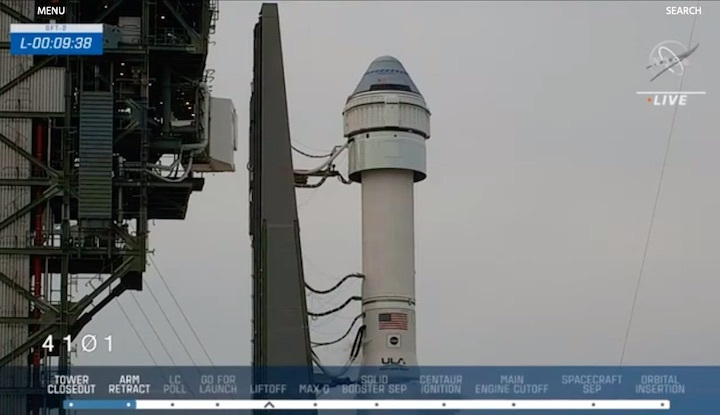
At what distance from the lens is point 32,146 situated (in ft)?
95.3

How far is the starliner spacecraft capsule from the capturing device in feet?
91.9

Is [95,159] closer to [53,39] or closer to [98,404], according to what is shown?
[53,39]

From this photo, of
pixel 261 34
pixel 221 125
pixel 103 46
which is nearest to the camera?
pixel 261 34

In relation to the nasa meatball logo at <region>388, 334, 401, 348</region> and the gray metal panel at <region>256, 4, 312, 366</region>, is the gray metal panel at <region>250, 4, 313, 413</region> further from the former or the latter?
the nasa meatball logo at <region>388, 334, 401, 348</region>

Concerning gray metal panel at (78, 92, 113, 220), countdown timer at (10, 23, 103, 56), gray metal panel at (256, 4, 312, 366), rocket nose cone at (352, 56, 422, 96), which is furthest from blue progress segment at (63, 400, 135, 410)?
rocket nose cone at (352, 56, 422, 96)

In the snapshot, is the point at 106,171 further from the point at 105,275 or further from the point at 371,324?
the point at 371,324

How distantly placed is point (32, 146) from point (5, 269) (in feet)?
7.29

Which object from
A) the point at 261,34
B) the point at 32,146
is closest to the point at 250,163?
the point at 261,34

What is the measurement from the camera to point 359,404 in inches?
854

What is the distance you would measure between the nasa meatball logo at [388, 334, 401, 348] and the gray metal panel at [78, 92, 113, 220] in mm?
5261

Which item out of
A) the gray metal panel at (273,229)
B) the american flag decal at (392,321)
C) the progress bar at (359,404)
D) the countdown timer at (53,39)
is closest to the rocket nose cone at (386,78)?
the gray metal panel at (273,229)

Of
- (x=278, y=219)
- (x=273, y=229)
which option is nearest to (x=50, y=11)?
(x=278, y=219)

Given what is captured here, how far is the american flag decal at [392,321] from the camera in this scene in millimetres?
27938

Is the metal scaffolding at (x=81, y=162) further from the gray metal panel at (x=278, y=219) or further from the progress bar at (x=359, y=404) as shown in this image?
the progress bar at (x=359, y=404)
